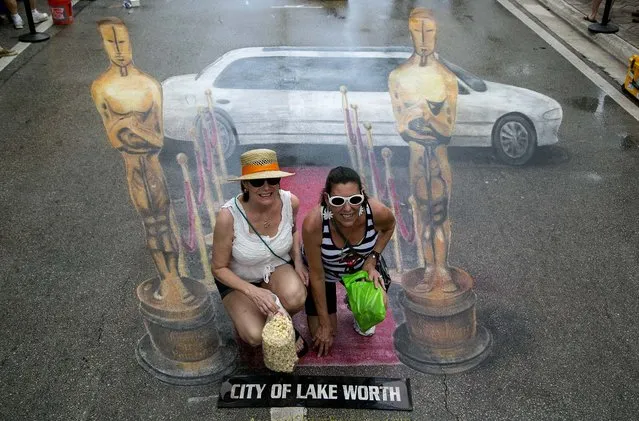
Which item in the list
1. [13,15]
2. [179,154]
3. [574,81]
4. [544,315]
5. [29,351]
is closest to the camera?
[29,351]

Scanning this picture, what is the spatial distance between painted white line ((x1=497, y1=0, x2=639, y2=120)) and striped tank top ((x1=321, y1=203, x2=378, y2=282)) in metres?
5.02

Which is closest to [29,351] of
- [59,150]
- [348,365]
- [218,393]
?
[218,393]

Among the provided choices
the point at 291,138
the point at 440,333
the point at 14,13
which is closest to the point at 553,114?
the point at 291,138

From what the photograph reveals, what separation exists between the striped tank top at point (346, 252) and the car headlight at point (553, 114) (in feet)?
12.2

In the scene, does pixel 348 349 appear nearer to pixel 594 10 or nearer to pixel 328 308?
pixel 328 308

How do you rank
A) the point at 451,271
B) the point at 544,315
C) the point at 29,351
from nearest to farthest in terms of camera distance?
1. the point at 29,351
2. the point at 544,315
3. the point at 451,271

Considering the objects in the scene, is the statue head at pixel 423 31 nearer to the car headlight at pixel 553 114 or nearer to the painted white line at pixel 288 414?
the car headlight at pixel 553 114

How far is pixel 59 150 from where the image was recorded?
629cm

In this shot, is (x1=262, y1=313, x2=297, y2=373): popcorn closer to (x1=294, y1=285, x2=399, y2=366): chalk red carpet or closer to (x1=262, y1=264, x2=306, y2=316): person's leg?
(x1=262, y1=264, x2=306, y2=316): person's leg

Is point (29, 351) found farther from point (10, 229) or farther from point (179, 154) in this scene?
Result: point (179, 154)

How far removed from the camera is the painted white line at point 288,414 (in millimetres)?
3346

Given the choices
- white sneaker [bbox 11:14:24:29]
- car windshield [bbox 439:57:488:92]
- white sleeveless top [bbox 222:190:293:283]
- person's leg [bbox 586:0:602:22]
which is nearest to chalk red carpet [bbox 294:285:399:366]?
white sleeveless top [bbox 222:190:293:283]

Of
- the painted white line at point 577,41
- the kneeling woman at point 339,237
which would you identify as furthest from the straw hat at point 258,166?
the painted white line at point 577,41

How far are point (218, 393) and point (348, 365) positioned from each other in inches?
29.7
